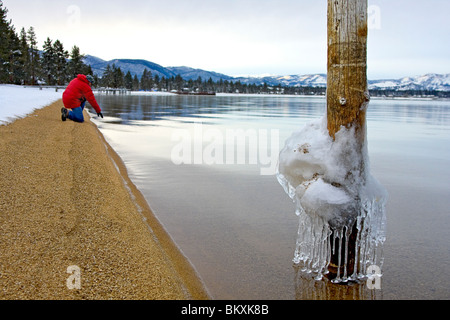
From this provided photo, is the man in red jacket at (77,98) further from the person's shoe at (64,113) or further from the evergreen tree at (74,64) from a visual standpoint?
the evergreen tree at (74,64)

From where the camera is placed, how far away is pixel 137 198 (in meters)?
6.71

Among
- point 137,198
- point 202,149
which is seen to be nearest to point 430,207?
point 137,198

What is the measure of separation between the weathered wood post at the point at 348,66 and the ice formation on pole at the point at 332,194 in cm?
11

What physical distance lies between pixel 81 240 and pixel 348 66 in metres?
3.41

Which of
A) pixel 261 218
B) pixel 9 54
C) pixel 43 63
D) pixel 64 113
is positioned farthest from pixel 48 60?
pixel 261 218

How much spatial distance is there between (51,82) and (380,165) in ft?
389

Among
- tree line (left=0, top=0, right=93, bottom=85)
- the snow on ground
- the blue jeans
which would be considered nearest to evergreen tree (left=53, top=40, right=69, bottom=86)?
tree line (left=0, top=0, right=93, bottom=85)

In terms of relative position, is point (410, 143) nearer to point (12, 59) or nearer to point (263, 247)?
point (263, 247)

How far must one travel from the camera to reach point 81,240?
161 inches

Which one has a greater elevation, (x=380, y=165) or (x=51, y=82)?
(x=51, y=82)

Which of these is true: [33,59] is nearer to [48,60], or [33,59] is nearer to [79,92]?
[48,60]

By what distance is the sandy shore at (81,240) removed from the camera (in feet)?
10.6

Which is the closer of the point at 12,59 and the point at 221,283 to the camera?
the point at 221,283

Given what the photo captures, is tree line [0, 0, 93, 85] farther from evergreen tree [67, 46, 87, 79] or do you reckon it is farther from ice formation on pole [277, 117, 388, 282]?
ice formation on pole [277, 117, 388, 282]
